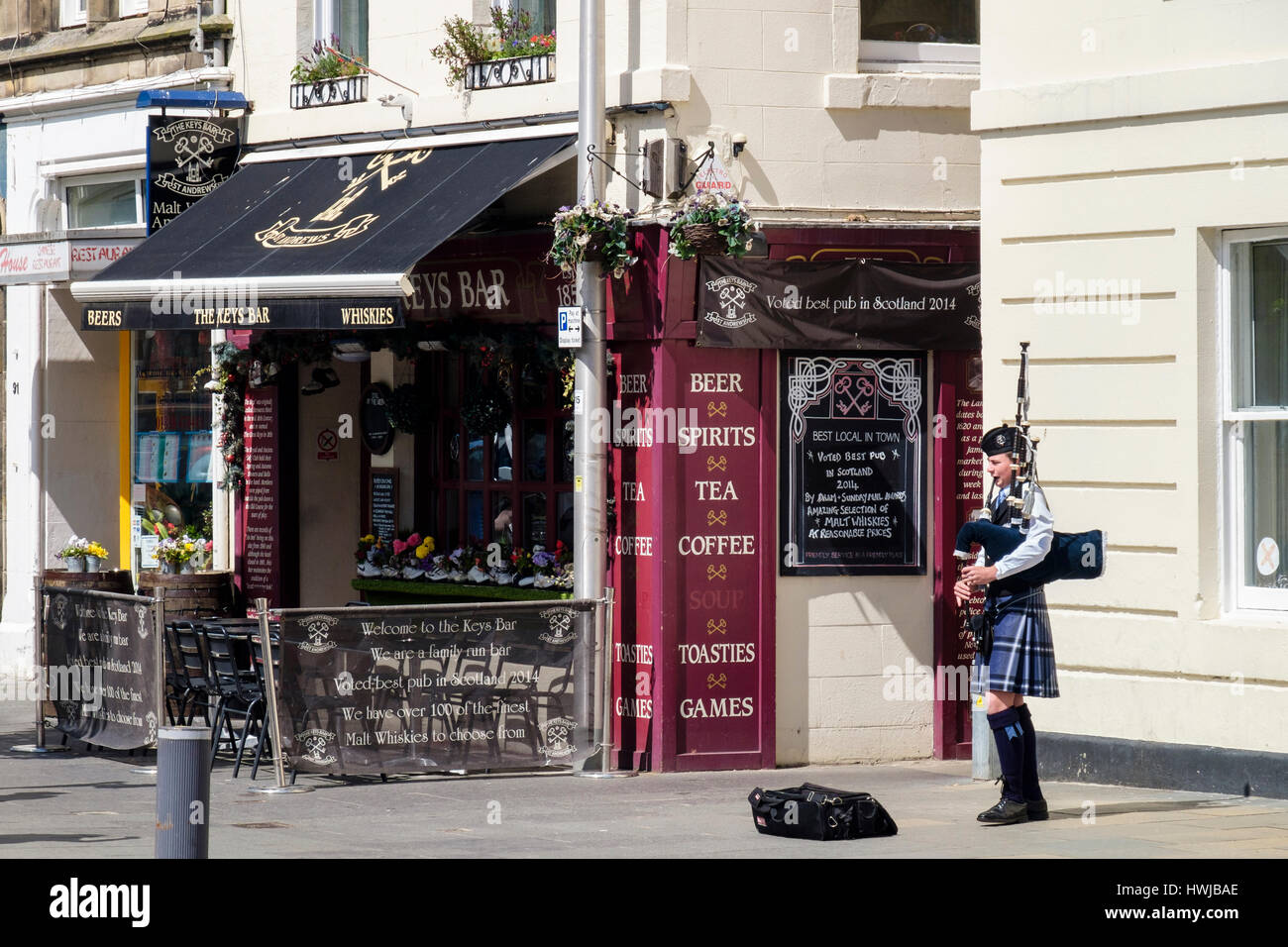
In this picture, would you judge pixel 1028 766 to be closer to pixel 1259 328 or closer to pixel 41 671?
pixel 1259 328

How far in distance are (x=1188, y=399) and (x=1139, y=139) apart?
5.03 ft

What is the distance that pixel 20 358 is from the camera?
17.8 metres

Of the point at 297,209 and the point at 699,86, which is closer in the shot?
the point at 699,86

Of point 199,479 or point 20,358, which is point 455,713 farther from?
point 20,358

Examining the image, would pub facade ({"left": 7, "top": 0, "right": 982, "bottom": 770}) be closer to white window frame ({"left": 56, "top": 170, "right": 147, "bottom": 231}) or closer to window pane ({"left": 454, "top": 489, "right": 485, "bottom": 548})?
window pane ({"left": 454, "top": 489, "right": 485, "bottom": 548})

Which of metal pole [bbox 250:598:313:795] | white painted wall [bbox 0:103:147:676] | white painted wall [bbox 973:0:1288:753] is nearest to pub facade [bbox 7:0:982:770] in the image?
white painted wall [bbox 973:0:1288:753]

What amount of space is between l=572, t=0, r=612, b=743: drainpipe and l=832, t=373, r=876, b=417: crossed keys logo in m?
1.62

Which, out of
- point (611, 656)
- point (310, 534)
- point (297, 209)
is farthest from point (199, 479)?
point (611, 656)

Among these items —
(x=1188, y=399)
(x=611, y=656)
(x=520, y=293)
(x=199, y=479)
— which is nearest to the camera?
(x=1188, y=399)

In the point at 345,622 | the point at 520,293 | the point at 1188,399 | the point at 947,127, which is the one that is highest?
the point at 947,127

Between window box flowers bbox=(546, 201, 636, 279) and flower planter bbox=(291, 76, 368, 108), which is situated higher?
flower planter bbox=(291, 76, 368, 108)

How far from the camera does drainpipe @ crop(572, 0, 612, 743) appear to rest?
12656mm

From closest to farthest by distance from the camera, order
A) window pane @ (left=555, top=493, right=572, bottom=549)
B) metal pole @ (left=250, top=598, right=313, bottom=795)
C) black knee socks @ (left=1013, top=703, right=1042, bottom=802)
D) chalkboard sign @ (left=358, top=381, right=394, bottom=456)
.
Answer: black knee socks @ (left=1013, top=703, right=1042, bottom=802)
metal pole @ (left=250, top=598, right=313, bottom=795)
window pane @ (left=555, top=493, right=572, bottom=549)
chalkboard sign @ (left=358, top=381, right=394, bottom=456)

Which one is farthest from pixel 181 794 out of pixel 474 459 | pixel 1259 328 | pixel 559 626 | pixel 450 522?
pixel 450 522
